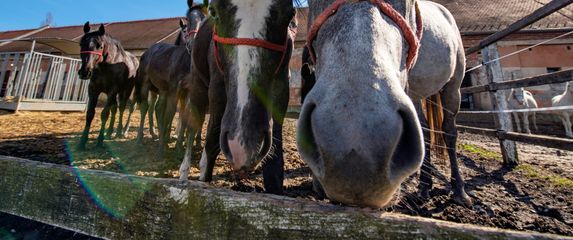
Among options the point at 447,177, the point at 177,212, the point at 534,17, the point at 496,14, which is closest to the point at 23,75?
the point at 177,212

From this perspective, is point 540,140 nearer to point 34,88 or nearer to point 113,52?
point 113,52

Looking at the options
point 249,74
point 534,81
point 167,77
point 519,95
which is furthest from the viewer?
point 519,95

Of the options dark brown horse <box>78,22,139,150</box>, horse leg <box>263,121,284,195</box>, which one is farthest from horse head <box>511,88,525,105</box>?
dark brown horse <box>78,22,139,150</box>

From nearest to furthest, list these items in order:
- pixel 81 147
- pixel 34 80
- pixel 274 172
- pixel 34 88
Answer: pixel 274 172, pixel 81 147, pixel 34 80, pixel 34 88

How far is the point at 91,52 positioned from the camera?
18.1ft

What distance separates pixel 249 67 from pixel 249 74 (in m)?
0.04

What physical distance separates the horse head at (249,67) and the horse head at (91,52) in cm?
464

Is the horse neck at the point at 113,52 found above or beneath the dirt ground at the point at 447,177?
above

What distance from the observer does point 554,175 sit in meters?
3.83

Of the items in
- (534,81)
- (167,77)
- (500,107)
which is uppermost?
(167,77)

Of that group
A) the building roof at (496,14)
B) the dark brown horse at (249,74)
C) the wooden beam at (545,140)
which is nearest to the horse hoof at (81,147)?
the dark brown horse at (249,74)

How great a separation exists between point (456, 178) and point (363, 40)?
7.88ft

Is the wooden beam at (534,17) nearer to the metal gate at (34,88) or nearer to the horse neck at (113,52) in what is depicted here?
the horse neck at (113,52)

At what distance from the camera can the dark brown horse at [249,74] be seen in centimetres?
165
